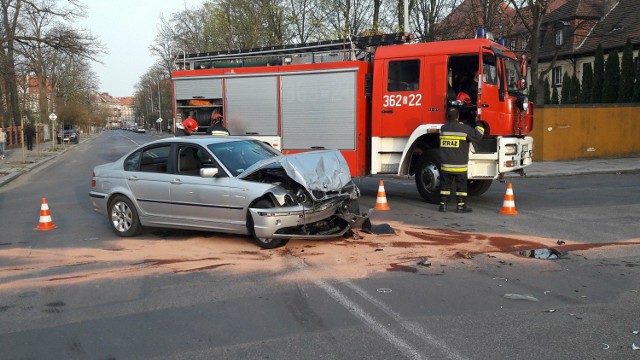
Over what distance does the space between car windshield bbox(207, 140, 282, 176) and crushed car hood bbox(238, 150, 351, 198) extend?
34cm

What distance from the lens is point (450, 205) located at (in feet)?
34.7

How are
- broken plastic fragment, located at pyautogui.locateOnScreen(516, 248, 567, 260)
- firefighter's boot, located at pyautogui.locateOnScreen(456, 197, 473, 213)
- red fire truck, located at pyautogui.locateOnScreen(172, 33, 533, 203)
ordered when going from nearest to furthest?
broken plastic fragment, located at pyautogui.locateOnScreen(516, 248, 567, 260), firefighter's boot, located at pyautogui.locateOnScreen(456, 197, 473, 213), red fire truck, located at pyautogui.locateOnScreen(172, 33, 533, 203)

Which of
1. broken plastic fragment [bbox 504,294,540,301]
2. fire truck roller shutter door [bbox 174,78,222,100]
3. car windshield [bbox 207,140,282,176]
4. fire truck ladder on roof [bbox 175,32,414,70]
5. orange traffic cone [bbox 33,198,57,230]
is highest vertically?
fire truck ladder on roof [bbox 175,32,414,70]

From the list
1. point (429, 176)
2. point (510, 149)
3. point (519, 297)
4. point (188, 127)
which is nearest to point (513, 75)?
point (510, 149)

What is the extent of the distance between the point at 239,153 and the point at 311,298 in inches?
130

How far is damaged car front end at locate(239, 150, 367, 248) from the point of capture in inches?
264

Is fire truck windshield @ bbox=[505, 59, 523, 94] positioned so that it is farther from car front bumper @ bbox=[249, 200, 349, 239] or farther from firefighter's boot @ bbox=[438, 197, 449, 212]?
car front bumper @ bbox=[249, 200, 349, 239]

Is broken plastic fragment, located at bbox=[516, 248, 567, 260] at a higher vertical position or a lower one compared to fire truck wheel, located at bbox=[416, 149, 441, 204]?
lower

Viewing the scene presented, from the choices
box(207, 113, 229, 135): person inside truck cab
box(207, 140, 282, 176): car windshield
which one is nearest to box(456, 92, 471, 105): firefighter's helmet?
box(207, 140, 282, 176): car windshield

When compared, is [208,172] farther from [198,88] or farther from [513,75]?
[513,75]

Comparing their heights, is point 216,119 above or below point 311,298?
above

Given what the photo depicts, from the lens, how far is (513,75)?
10.4 metres

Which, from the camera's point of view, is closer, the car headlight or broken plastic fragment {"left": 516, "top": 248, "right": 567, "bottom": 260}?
broken plastic fragment {"left": 516, "top": 248, "right": 567, "bottom": 260}

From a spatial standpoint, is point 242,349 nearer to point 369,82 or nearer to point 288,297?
point 288,297
